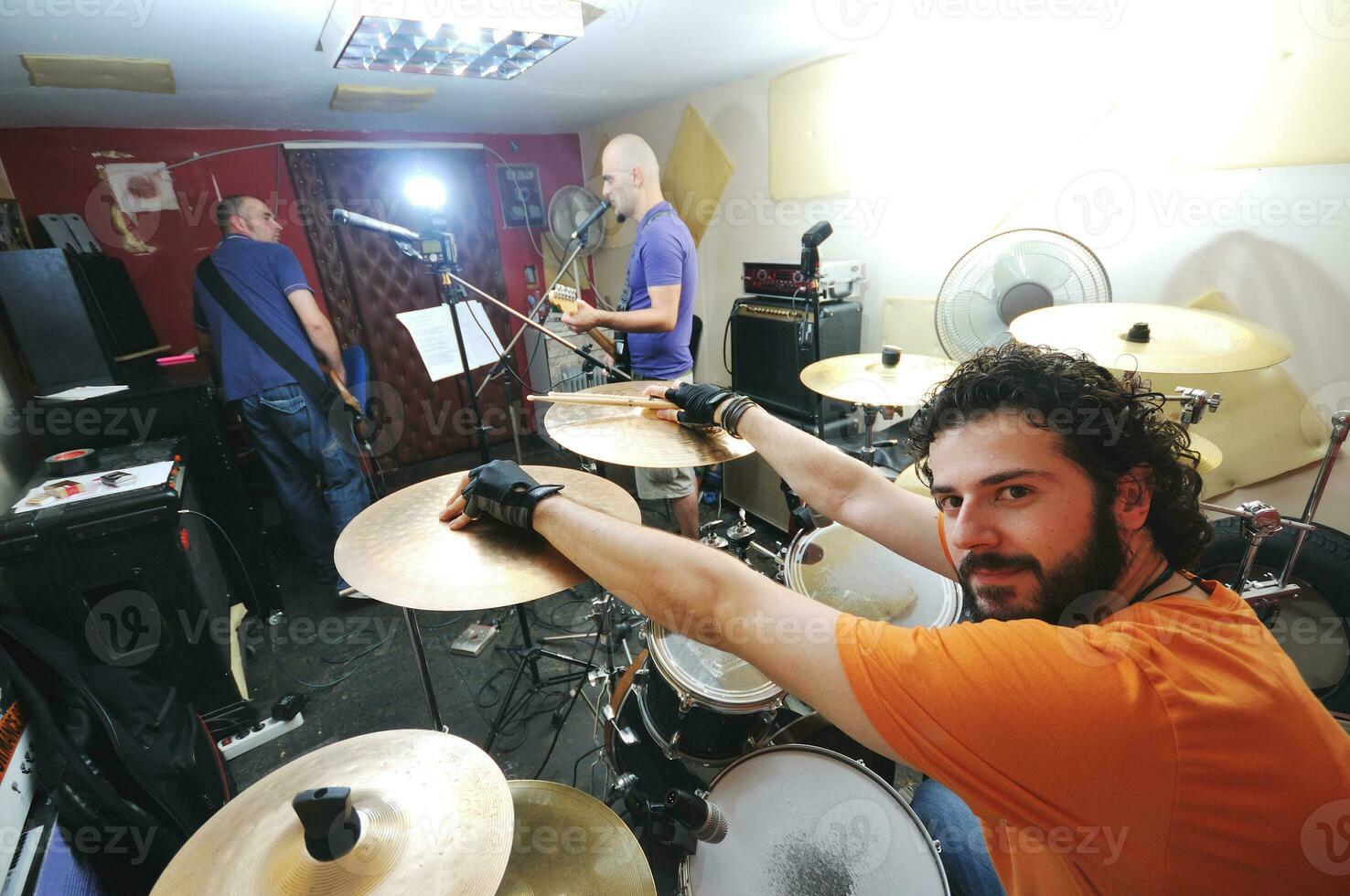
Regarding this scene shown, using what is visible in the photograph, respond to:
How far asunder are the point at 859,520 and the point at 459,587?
86 cm

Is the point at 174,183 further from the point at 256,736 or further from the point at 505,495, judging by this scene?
the point at 505,495

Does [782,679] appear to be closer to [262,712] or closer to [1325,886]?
[1325,886]

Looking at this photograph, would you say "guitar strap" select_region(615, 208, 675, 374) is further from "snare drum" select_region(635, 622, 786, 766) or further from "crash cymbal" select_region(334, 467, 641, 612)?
"snare drum" select_region(635, 622, 786, 766)

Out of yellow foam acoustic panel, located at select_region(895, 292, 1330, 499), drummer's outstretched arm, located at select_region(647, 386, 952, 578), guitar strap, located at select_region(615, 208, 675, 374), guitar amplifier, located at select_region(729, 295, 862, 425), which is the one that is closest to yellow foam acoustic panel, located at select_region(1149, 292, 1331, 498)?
yellow foam acoustic panel, located at select_region(895, 292, 1330, 499)

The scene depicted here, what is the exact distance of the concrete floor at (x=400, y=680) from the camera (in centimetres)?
185

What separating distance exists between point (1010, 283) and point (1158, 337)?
554 mm

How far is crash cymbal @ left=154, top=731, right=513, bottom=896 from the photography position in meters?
0.70

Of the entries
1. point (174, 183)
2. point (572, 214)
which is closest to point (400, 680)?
point (174, 183)

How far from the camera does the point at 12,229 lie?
2549 mm

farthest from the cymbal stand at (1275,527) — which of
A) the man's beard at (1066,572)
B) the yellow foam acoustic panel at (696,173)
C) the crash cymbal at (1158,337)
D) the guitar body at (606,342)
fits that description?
the yellow foam acoustic panel at (696,173)

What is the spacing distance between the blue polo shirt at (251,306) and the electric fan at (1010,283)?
9.76ft

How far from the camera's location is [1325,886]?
1.84 ft

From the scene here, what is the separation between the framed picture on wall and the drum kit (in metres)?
2.85

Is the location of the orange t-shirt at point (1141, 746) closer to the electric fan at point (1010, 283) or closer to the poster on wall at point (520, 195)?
the electric fan at point (1010, 283)
